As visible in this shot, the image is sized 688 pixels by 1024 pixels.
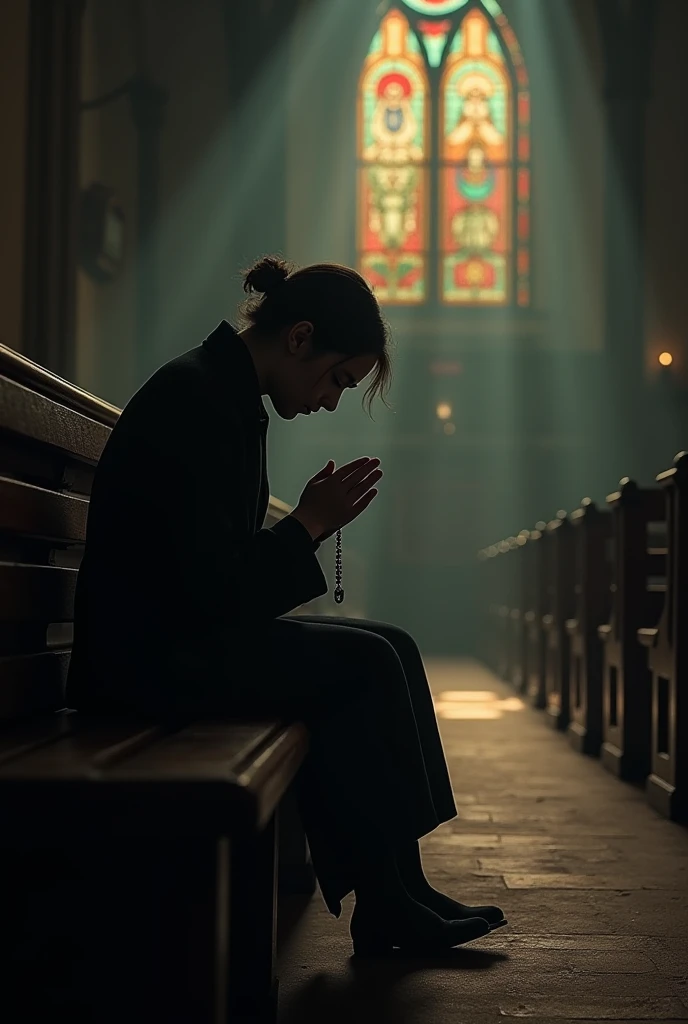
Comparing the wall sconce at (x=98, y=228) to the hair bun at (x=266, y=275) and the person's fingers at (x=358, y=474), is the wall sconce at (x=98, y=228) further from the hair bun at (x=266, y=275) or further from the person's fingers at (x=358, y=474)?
the person's fingers at (x=358, y=474)

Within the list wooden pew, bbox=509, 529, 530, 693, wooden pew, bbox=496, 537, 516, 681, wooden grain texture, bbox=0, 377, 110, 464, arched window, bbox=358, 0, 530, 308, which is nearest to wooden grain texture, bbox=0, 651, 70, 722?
wooden grain texture, bbox=0, 377, 110, 464

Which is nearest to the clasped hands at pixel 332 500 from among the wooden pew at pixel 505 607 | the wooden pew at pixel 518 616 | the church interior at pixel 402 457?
the church interior at pixel 402 457

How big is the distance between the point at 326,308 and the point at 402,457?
1055 centimetres

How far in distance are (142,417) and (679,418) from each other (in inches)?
425

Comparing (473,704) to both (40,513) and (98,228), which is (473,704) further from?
(40,513)

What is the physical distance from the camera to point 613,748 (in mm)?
4109

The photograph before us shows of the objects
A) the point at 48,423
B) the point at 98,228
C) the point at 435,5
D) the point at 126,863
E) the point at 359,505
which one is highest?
the point at 435,5

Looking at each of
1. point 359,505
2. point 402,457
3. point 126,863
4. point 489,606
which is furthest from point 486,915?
point 402,457

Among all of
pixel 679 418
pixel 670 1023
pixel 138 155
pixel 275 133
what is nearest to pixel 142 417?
pixel 670 1023

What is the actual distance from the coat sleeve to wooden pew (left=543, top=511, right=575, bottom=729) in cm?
388

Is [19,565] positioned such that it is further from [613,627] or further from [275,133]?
[275,133]

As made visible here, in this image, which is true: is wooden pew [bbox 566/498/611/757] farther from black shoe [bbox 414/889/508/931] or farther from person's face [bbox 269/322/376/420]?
person's face [bbox 269/322/376/420]

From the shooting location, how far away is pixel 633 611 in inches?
157

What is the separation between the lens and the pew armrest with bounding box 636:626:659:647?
3.48 m
